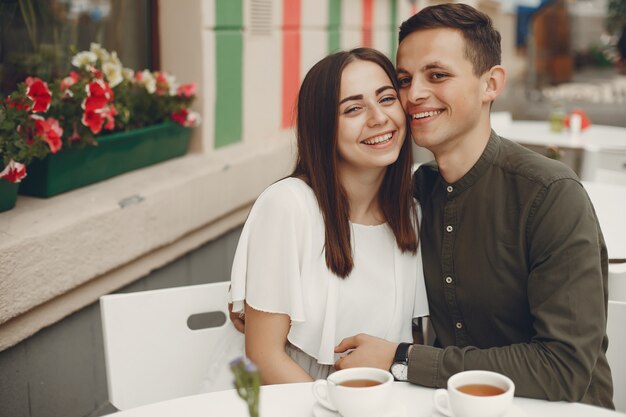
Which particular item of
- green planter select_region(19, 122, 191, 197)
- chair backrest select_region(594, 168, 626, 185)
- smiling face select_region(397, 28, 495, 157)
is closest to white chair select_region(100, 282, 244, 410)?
smiling face select_region(397, 28, 495, 157)

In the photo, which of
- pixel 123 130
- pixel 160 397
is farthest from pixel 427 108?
pixel 123 130

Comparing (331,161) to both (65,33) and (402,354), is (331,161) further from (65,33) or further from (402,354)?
(65,33)

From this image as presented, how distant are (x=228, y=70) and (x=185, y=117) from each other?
0.47m

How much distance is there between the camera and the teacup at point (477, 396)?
1.42m

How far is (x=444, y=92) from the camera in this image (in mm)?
2158

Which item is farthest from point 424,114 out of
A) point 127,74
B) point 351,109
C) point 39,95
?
point 127,74

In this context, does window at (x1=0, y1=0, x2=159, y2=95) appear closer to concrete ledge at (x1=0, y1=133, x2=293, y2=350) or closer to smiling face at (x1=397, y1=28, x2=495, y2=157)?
concrete ledge at (x1=0, y1=133, x2=293, y2=350)

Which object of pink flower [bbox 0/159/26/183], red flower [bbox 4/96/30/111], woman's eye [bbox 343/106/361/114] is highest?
woman's eye [bbox 343/106/361/114]

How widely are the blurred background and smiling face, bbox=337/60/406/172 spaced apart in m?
1.20

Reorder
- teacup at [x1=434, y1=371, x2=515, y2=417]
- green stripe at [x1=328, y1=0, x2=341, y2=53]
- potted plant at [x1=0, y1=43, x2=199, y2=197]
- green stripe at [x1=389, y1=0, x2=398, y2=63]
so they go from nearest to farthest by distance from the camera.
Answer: teacup at [x1=434, y1=371, x2=515, y2=417], potted plant at [x1=0, y1=43, x2=199, y2=197], green stripe at [x1=328, y1=0, x2=341, y2=53], green stripe at [x1=389, y1=0, x2=398, y2=63]

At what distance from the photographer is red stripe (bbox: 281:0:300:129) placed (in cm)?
481

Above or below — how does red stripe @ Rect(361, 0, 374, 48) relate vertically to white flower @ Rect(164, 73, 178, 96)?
above

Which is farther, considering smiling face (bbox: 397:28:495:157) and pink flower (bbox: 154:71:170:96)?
pink flower (bbox: 154:71:170:96)

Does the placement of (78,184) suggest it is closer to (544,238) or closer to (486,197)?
(486,197)
